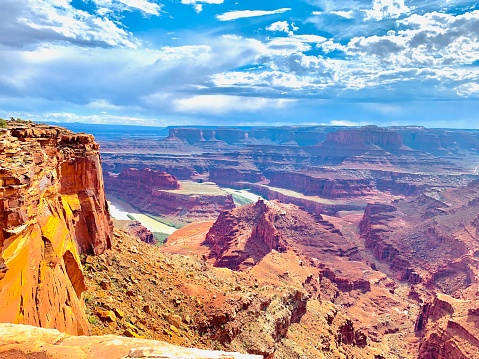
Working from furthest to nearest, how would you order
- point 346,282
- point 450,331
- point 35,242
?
point 346,282
point 450,331
point 35,242

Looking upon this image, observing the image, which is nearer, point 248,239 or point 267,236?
point 267,236

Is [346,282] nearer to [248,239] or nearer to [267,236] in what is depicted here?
[267,236]

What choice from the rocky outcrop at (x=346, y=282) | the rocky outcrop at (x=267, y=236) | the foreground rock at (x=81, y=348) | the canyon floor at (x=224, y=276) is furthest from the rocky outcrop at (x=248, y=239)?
the foreground rock at (x=81, y=348)

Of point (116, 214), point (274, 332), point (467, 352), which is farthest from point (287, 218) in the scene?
point (116, 214)

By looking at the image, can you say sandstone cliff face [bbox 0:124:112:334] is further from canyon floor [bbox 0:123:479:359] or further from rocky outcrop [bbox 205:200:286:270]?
rocky outcrop [bbox 205:200:286:270]

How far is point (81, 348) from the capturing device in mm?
9844

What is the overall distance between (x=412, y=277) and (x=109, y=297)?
98.1 meters

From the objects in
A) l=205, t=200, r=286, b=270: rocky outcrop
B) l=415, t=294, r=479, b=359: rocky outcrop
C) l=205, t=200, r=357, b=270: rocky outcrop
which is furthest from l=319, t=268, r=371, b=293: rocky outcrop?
l=415, t=294, r=479, b=359: rocky outcrop

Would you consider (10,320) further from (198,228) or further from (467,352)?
(198,228)

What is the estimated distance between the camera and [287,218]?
113 m

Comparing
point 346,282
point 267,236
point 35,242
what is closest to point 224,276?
point 35,242

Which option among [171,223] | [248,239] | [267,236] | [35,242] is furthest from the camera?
[171,223]

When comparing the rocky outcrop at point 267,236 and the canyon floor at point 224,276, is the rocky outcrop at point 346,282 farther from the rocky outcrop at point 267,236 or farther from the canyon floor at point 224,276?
the rocky outcrop at point 267,236

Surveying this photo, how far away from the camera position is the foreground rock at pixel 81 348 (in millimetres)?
9109
